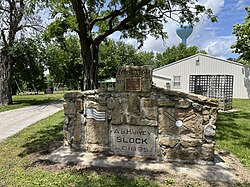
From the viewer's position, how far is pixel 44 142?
4.88m

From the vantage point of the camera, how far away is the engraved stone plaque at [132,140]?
3.68m

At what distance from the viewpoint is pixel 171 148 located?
3.58m

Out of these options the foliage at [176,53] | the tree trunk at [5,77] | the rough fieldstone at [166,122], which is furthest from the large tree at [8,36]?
the foliage at [176,53]

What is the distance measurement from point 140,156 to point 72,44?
70.5 feet

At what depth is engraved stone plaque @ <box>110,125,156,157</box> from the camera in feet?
12.1

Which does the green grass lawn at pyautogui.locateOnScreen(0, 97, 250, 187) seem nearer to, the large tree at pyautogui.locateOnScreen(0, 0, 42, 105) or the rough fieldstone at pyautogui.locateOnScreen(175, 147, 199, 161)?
the rough fieldstone at pyautogui.locateOnScreen(175, 147, 199, 161)

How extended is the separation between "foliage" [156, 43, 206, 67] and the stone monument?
1401 inches

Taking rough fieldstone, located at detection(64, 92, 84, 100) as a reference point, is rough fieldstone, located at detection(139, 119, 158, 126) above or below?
below

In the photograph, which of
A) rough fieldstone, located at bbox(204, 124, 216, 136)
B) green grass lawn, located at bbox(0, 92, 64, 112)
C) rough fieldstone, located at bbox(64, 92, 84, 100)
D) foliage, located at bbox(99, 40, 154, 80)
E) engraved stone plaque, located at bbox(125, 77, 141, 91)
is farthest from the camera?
foliage, located at bbox(99, 40, 154, 80)

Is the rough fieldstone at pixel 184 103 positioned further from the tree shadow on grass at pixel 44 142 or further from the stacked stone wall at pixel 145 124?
the tree shadow on grass at pixel 44 142

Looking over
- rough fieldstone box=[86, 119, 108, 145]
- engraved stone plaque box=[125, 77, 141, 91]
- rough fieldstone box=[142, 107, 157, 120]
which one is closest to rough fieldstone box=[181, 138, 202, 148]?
rough fieldstone box=[142, 107, 157, 120]

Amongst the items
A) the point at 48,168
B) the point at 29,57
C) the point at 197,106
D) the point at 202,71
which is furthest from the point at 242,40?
the point at 48,168

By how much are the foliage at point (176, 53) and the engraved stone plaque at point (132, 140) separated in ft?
117

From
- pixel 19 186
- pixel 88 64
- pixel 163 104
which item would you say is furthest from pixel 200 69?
pixel 19 186
